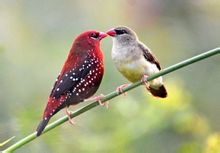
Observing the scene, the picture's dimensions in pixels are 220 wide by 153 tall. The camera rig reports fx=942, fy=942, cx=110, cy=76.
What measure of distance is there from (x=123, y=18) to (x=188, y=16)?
25.4 inches

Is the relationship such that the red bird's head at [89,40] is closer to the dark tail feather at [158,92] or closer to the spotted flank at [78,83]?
the spotted flank at [78,83]

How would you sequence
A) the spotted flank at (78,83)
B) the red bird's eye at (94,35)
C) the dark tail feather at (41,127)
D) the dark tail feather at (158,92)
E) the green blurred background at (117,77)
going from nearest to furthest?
the dark tail feather at (41,127), the spotted flank at (78,83), the red bird's eye at (94,35), the dark tail feather at (158,92), the green blurred background at (117,77)

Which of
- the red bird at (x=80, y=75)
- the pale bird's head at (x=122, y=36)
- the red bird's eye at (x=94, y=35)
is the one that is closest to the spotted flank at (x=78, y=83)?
the red bird at (x=80, y=75)

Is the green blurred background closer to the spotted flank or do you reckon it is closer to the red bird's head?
the spotted flank

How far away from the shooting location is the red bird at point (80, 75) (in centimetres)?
461

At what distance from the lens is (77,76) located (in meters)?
4.75

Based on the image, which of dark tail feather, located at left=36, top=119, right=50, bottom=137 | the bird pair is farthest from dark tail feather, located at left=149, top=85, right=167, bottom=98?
dark tail feather, located at left=36, top=119, right=50, bottom=137

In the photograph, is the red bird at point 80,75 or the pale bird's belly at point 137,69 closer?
the red bird at point 80,75

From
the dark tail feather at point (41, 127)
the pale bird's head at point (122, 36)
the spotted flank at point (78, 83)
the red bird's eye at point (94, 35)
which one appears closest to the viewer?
the dark tail feather at point (41, 127)

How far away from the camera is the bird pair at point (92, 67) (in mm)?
4621

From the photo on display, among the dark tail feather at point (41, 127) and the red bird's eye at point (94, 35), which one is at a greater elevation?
the red bird's eye at point (94, 35)

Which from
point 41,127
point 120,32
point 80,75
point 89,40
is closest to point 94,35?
point 89,40

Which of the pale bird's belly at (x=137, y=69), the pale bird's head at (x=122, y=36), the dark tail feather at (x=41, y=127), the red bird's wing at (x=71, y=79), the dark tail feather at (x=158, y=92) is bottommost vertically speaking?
the dark tail feather at (x=158, y=92)

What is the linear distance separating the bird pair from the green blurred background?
0.24m
